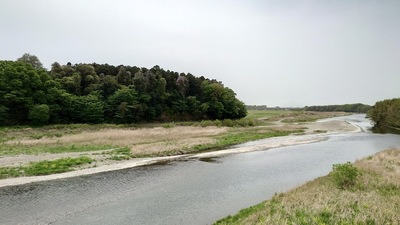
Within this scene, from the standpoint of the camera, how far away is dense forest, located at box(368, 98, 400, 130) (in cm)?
7953

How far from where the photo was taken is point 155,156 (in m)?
32.3

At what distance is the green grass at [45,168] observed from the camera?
74.7 feet

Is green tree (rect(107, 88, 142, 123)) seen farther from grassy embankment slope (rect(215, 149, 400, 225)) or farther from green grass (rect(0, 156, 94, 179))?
grassy embankment slope (rect(215, 149, 400, 225))

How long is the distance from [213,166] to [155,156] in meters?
7.83

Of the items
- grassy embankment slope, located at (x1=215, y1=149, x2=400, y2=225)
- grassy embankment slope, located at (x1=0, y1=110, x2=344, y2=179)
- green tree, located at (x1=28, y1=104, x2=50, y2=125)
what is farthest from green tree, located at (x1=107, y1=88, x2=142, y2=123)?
grassy embankment slope, located at (x1=215, y1=149, x2=400, y2=225)

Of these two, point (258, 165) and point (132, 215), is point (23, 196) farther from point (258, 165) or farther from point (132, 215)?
point (258, 165)

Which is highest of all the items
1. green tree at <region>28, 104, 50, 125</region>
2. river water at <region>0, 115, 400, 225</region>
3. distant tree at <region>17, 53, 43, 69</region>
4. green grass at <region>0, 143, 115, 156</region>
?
distant tree at <region>17, 53, 43, 69</region>

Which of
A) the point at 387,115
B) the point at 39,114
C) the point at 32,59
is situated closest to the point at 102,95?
the point at 39,114

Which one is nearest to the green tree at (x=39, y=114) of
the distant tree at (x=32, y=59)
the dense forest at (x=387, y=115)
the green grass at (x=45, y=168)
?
the distant tree at (x=32, y=59)

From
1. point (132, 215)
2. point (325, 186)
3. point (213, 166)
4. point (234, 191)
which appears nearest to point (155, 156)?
point (213, 166)

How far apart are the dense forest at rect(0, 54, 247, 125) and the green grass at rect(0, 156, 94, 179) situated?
111 feet

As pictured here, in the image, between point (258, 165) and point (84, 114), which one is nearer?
point (258, 165)

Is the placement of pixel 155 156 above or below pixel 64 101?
below

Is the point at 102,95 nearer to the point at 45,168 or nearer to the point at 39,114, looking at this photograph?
the point at 39,114
